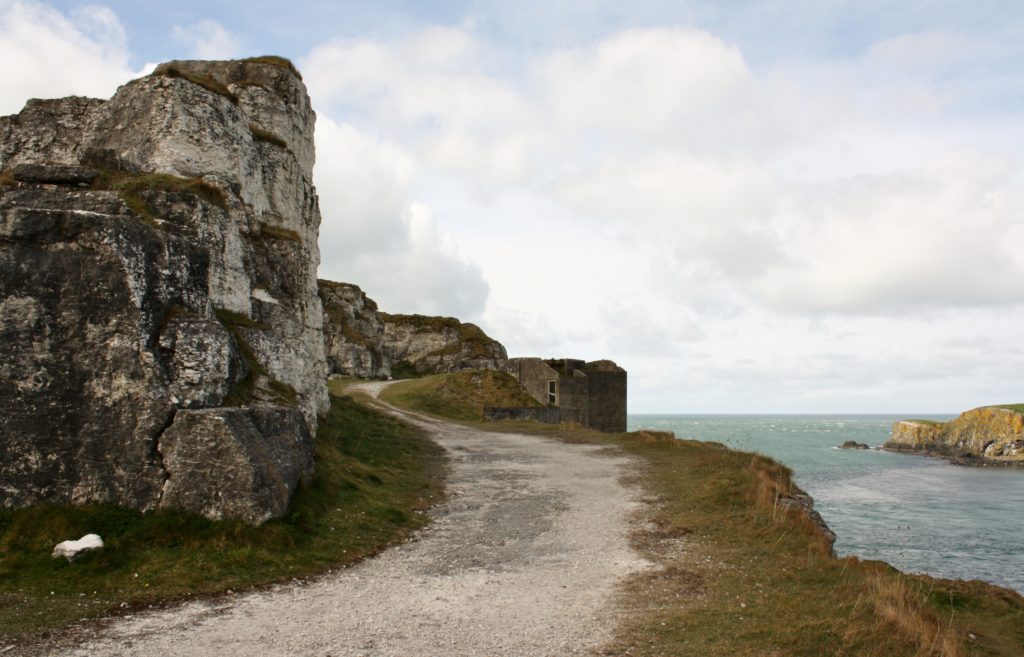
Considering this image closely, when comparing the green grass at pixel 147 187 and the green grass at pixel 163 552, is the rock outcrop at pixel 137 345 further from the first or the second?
the green grass at pixel 163 552

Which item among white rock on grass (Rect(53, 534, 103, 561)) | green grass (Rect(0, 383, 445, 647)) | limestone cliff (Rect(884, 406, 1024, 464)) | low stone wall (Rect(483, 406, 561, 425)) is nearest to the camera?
green grass (Rect(0, 383, 445, 647))

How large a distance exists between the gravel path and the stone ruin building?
97.6ft

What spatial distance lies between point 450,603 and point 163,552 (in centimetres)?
474

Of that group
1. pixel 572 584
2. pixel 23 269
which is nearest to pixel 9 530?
pixel 23 269

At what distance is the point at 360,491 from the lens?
1573cm

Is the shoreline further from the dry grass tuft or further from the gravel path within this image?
the dry grass tuft

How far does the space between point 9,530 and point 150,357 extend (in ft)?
11.0

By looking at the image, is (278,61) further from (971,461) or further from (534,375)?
(971,461)

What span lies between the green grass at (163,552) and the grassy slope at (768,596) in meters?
5.26

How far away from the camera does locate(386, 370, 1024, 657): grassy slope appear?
7.97 m

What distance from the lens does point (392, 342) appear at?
245 feet

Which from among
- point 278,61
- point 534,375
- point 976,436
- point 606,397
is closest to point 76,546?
point 278,61

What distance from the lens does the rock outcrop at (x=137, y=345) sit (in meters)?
11.5

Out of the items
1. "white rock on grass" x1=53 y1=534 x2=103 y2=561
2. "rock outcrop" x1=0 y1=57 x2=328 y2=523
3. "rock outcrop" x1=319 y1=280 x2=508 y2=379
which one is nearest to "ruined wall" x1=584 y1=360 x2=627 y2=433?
"rock outcrop" x1=319 y1=280 x2=508 y2=379
